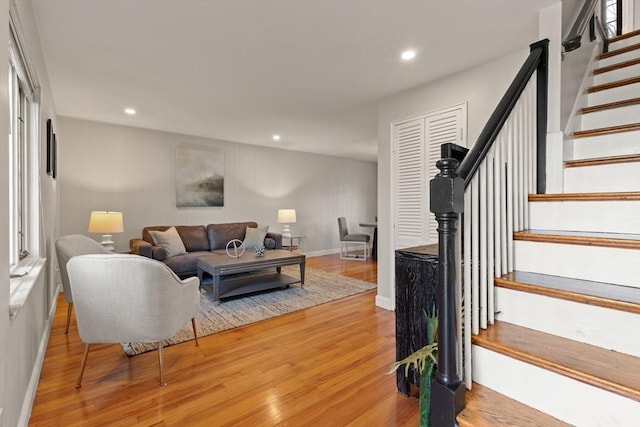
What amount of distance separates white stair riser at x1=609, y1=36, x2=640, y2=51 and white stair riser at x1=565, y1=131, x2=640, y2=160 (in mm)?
1571

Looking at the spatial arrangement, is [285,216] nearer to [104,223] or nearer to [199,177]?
[199,177]

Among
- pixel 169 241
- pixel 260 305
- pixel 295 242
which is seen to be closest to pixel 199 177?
pixel 169 241

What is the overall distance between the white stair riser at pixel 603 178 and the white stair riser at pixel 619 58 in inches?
59.8

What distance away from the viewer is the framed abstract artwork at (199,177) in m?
5.37

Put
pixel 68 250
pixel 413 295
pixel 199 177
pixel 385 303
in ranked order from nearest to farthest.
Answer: pixel 413 295 < pixel 68 250 < pixel 385 303 < pixel 199 177

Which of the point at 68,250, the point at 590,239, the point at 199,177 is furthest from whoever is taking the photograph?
the point at 199,177

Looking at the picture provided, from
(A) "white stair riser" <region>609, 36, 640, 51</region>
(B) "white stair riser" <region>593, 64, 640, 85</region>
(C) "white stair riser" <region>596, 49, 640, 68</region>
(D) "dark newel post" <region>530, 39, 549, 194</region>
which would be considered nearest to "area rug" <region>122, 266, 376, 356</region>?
(D) "dark newel post" <region>530, 39, 549, 194</region>

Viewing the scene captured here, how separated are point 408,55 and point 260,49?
4.10 feet

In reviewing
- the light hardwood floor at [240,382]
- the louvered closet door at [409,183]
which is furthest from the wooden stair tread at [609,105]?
the light hardwood floor at [240,382]

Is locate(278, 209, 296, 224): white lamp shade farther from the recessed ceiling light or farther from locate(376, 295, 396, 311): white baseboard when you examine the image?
the recessed ceiling light

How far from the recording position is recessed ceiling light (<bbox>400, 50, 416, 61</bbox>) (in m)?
2.52

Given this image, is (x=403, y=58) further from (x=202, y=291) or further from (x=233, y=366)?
(x=202, y=291)

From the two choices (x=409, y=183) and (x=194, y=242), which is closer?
(x=409, y=183)

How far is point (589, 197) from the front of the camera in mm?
1530
